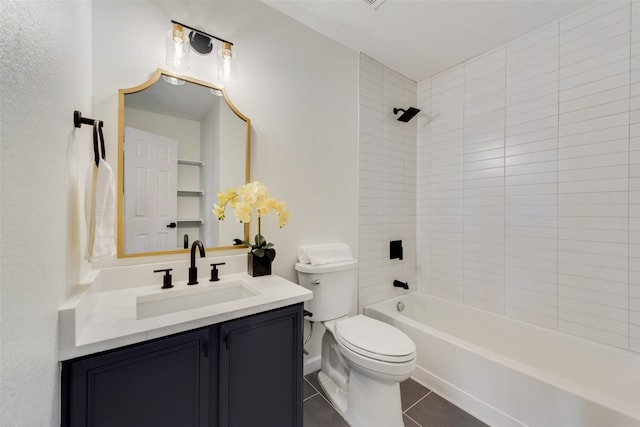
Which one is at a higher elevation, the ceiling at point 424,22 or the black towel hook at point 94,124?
the ceiling at point 424,22

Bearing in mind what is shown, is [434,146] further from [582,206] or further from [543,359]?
[543,359]

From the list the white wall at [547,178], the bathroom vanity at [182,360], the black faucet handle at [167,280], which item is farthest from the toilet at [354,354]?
the white wall at [547,178]

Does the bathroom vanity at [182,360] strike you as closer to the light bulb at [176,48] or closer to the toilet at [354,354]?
the toilet at [354,354]

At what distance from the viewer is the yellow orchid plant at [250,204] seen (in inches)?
52.1

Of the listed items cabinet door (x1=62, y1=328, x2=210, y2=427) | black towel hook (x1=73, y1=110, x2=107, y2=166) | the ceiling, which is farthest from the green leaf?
the ceiling

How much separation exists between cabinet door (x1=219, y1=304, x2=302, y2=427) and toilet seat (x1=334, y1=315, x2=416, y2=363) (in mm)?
351

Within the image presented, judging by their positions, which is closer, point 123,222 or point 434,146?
point 123,222

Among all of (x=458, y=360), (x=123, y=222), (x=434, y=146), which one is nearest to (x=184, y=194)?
(x=123, y=222)

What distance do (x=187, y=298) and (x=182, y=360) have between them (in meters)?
0.38

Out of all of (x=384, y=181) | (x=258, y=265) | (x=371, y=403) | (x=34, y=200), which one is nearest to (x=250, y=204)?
(x=258, y=265)

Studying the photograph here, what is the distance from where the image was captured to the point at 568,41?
1.68 meters

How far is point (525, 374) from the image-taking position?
4.33 feet

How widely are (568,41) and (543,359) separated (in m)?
2.16

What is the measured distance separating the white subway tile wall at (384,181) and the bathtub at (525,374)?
0.35 m
